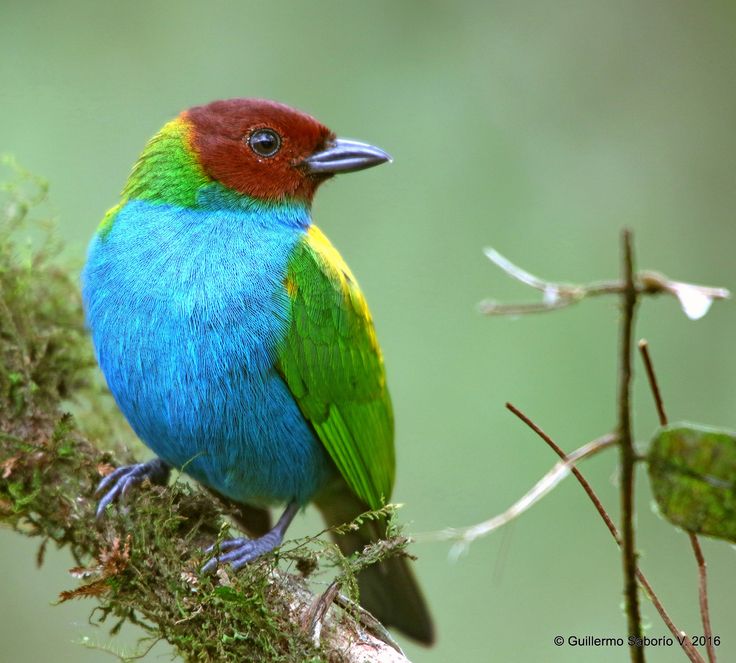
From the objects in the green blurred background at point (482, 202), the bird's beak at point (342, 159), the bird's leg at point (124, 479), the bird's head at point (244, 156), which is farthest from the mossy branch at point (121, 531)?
the green blurred background at point (482, 202)

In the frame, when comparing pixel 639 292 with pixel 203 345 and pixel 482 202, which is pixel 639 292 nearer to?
pixel 203 345

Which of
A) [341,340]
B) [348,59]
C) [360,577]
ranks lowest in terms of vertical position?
[360,577]

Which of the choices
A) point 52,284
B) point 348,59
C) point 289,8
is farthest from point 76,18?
point 52,284

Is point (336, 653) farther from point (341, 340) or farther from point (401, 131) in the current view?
point (401, 131)

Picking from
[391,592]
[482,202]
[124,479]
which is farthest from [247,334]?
[482,202]

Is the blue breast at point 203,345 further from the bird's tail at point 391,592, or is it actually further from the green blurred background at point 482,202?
the green blurred background at point 482,202

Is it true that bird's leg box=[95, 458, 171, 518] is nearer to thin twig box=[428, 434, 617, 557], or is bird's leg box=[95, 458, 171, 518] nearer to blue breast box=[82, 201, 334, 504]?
blue breast box=[82, 201, 334, 504]
